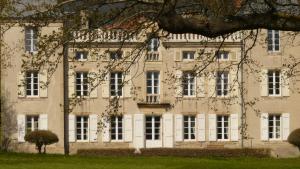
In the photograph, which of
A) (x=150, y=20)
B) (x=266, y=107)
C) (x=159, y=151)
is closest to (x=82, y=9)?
(x=150, y=20)

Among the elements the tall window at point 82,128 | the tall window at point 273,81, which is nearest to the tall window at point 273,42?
the tall window at point 273,81

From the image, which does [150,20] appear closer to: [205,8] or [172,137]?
[205,8]

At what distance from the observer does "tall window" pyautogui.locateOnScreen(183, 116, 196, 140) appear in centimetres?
3784

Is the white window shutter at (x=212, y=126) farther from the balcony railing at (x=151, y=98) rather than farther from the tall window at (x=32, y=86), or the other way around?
the tall window at (x=32, y=86)

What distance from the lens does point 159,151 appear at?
35.6m

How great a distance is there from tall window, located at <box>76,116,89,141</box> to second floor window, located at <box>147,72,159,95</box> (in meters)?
3.39

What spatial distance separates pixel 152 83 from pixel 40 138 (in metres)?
6.23

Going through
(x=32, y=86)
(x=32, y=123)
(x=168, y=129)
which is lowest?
(x=168, y=129)

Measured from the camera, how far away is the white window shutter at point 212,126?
3762 centimetres

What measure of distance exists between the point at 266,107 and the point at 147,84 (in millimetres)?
5965

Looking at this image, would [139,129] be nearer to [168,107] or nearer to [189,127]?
[168,107]

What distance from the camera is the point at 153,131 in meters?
37.8

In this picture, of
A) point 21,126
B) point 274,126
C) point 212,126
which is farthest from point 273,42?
point 21,126

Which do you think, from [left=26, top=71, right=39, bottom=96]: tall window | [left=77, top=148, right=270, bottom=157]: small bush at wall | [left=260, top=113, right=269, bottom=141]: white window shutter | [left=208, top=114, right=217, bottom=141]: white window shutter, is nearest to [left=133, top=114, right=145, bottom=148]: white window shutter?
[left=77, top=148, right=270, bottom=157]: small bush at wall
